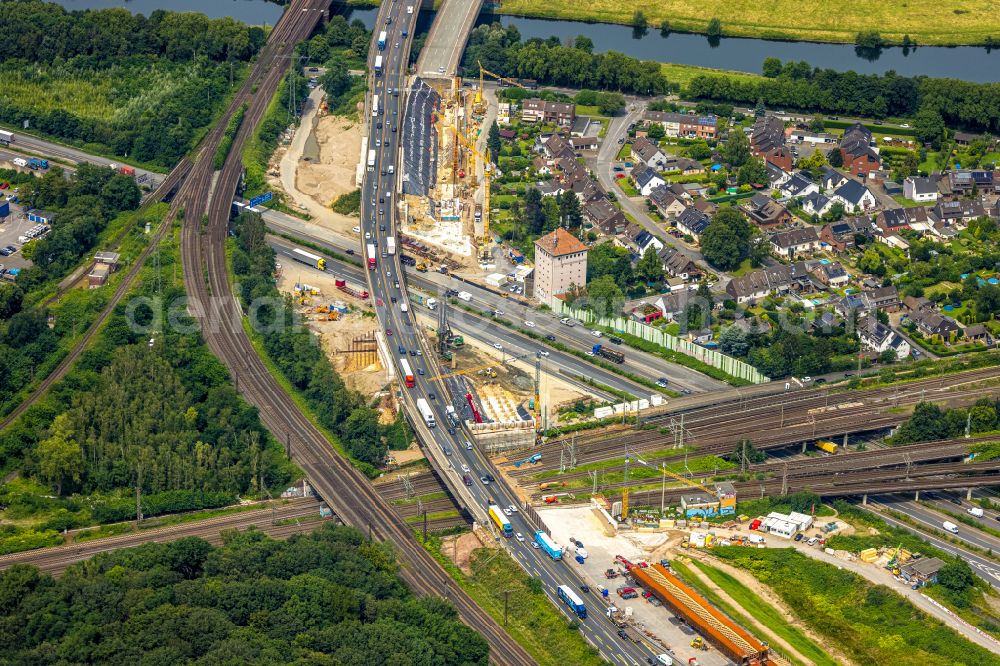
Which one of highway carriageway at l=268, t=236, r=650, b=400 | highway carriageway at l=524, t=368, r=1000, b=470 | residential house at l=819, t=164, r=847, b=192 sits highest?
residential house at l=819, t=164, r=847, b=192

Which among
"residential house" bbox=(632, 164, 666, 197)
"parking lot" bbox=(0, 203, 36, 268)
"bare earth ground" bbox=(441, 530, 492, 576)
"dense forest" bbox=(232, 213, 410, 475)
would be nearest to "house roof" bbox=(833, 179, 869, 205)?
"residential house" bbox=(632, 164, 666, 197)

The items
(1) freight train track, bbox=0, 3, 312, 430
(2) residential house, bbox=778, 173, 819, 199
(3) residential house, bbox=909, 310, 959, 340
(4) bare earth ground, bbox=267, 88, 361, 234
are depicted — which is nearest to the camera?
(1) freight train track, bbox=0, 3, 312, 430

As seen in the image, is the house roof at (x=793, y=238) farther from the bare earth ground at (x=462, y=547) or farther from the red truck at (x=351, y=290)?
the bare earth ground at (x=462, y=547)

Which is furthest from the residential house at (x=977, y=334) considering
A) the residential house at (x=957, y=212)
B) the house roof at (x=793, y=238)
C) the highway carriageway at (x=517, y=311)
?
the highway carriageway at (x=517, y=311)

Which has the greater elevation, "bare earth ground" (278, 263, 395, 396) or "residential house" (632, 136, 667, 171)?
"residential house" (632, 136, 667, 171)

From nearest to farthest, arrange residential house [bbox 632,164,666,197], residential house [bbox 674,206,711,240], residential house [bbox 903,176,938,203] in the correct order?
residential house [bbox 674,206,711,240] → residential house [bbox 903,176,938,203] → residential house [bbox 632,164,666,197]

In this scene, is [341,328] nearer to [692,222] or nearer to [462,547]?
[462,547]

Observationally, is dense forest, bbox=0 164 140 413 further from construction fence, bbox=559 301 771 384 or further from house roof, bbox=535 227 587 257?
construction fence, bbox=559 301 771 384

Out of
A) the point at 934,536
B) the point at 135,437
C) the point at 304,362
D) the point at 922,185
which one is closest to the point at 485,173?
the point at 304,362
